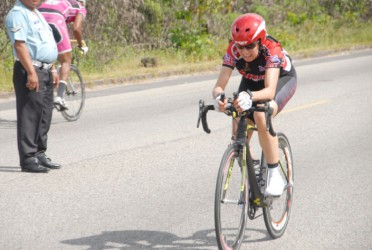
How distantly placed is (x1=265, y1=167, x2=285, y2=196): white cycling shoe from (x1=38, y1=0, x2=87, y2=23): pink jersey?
534cm

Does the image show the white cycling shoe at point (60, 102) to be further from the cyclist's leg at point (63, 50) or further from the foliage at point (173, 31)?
the foliage at point (173, 31)

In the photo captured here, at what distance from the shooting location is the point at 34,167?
27.6 ft

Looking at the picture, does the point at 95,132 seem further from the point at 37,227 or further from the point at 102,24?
the point at 102,24

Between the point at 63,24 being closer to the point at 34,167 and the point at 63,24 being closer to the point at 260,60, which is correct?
the point at 34,167

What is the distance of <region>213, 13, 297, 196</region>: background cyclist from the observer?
17.9ft

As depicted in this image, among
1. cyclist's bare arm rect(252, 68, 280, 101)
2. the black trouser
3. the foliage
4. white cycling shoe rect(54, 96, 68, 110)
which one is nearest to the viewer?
cyclist's bare arm rect(252, 68, 280, 101)

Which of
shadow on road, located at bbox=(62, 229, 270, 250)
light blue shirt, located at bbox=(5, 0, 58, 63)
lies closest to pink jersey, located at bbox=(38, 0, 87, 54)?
light blue shirt, located at bbox=(5, 0, 58, 63)

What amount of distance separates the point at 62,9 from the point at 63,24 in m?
0.46

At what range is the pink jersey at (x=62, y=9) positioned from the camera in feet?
34.1

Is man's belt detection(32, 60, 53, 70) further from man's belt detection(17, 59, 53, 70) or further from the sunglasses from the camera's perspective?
the sunglasses

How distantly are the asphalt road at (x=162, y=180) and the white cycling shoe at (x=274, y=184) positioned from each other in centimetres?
41

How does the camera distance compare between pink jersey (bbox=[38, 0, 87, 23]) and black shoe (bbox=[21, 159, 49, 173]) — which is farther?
pink jersey (bbox=[38, 0, 87, 23])

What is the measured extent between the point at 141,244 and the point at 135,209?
3.52 feet

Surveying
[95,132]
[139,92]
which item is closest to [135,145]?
[95,132]
